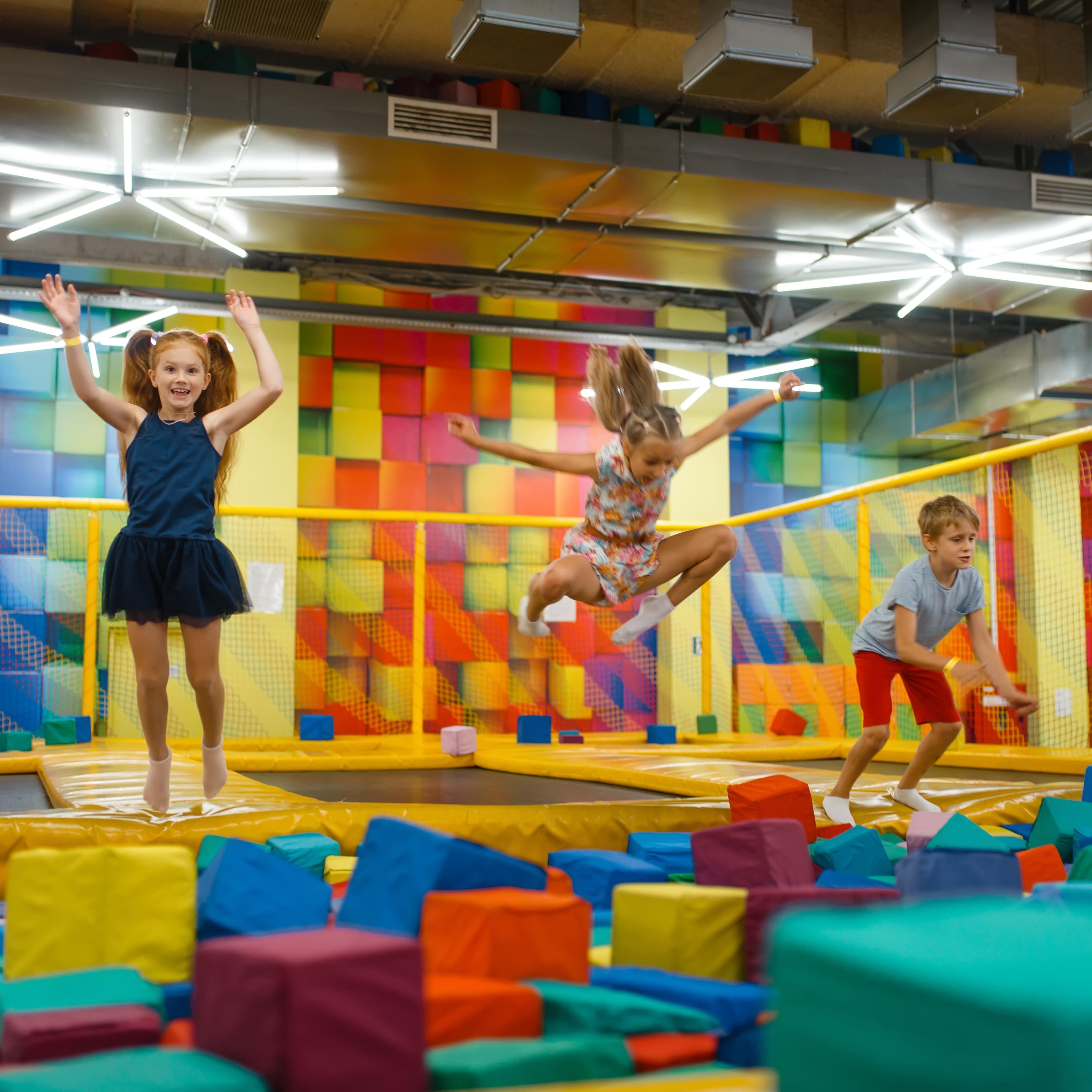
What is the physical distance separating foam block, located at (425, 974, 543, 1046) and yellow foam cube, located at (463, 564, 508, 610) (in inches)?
285

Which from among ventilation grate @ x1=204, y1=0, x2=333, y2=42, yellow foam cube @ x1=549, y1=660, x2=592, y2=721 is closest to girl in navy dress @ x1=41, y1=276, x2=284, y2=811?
ventilation grate @ x1=204, y1=0, x2=333, y2=42

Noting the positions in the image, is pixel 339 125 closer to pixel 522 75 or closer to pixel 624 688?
pixel 522 75

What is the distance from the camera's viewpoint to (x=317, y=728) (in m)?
6.29

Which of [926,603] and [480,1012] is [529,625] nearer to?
[926,603]

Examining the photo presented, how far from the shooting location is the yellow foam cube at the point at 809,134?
607cm

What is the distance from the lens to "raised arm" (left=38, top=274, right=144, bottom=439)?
2674mm

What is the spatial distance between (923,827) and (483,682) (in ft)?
19.1

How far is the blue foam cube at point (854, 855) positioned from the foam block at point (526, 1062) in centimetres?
128

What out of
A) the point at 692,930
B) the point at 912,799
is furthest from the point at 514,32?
the point at 692,930

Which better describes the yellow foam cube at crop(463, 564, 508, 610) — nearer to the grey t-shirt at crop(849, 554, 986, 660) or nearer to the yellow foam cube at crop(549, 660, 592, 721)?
the yellow foam cube at crop(549, 660, 592, 721)

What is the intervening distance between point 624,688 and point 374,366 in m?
3.26

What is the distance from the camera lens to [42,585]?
24.5 feet

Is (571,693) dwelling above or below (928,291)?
below

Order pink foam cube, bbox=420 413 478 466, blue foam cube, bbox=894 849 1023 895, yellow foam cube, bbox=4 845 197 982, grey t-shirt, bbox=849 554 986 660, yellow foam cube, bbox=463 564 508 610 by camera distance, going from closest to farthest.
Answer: yellow foam cube, bbox=4 845 197 982 < blue foam cube, bbox=894 849 1023 895 < grey t-shirt, bbox=849 554 986 660 < yellow foam cube, bbox=463 564 508 610 < pink foam cube, bbox=420 413 478 466
